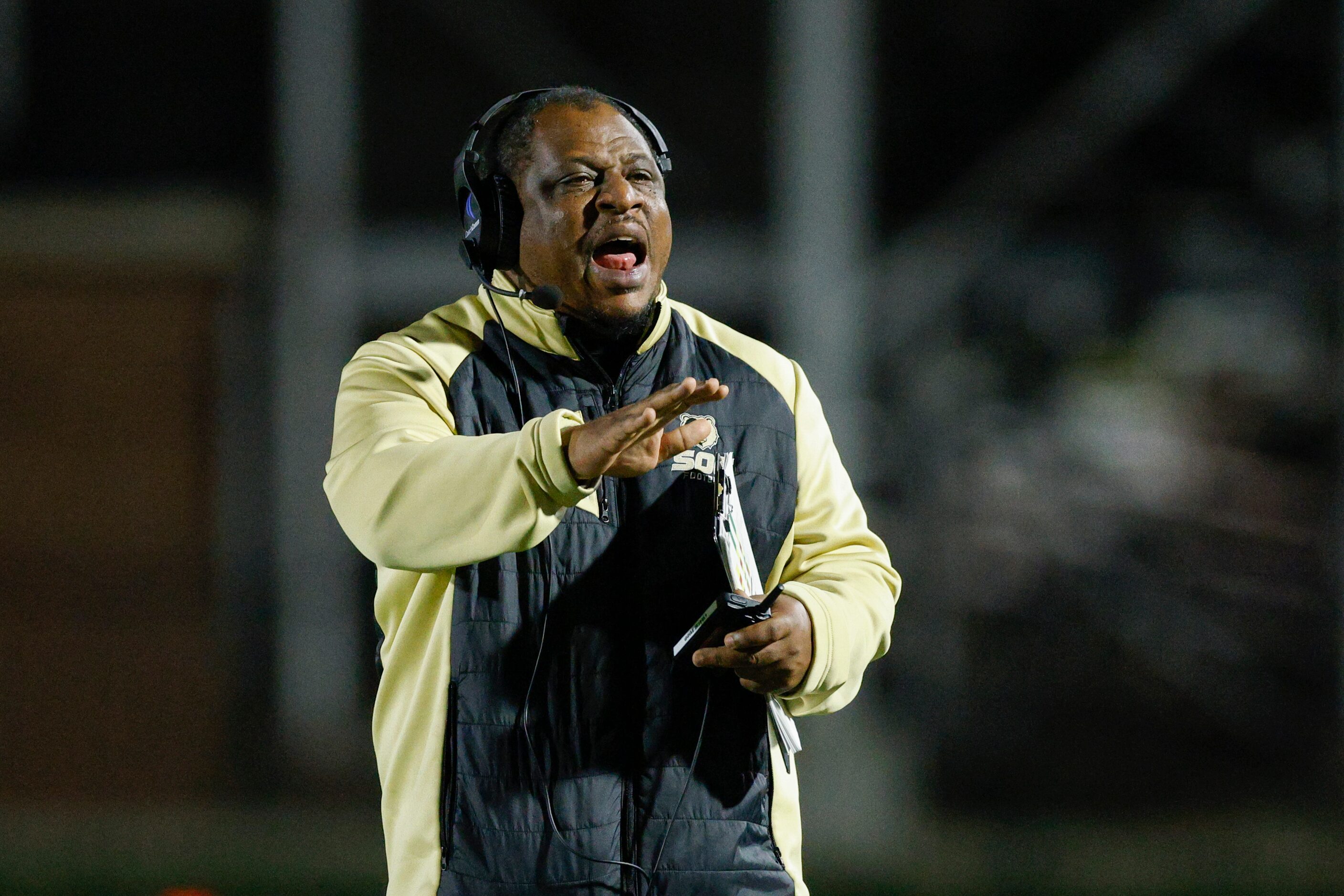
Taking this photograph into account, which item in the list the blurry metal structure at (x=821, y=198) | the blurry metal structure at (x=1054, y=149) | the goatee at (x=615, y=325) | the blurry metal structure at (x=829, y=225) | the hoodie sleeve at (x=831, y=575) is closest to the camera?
the hoodie sleeve at (x=831, y=575)

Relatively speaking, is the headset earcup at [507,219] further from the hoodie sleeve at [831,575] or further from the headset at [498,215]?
the hoodie sleeve at [831,575]

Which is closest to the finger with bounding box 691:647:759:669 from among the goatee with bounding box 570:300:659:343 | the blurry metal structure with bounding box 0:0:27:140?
the goatee with bounding box 570:300:659:343

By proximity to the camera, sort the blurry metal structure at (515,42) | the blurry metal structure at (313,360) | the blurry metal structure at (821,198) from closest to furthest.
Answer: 1. the blurry metal structure at (821,198)
2. the blurry metal structure at (313,360)
3. the blurry metal structure at (515,42)

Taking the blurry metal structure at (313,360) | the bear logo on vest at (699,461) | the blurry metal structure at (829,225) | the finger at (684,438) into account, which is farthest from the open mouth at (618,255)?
the blurry metal structure at (313,360)

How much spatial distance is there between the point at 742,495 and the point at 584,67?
6388 millimetres

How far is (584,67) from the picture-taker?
7953mm

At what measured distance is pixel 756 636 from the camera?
1.70 meters

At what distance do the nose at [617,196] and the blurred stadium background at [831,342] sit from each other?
419 centimetres

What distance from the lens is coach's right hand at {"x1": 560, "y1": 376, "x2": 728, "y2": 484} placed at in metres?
1.53

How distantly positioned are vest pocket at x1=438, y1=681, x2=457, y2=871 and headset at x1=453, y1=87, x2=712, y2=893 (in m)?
0.10

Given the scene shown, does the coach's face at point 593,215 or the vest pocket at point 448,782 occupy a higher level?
the coach's face at point 593,215

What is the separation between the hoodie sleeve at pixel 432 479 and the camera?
62.8 inches

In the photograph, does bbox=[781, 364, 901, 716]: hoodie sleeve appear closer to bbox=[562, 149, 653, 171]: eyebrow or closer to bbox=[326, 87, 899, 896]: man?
bbox=[326, 87, 899, 896]: man

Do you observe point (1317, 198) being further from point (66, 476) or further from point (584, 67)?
point (66, 476)
